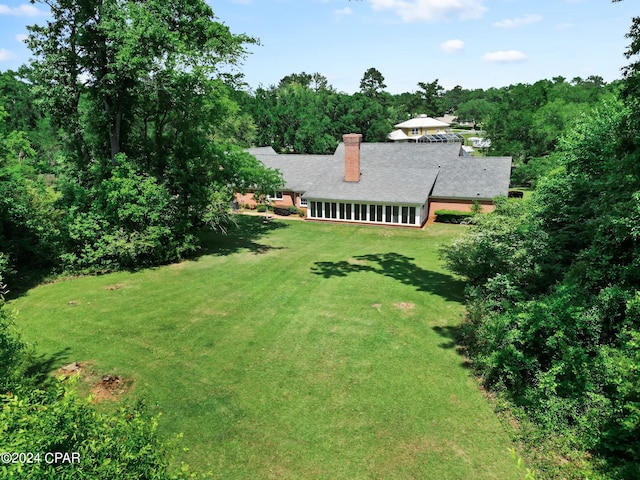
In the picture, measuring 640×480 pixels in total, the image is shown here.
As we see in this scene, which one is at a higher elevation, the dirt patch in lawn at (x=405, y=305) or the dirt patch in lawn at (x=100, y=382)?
the dirt patch in lawn at (x=405, y=305)

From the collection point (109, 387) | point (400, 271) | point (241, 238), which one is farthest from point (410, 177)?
point (109, 387)

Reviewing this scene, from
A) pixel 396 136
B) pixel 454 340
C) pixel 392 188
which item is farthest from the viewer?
pixel 396 136

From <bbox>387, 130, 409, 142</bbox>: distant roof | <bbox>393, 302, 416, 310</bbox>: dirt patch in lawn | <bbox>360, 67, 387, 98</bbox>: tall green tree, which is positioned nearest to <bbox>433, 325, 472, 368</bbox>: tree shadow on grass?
<bbox>393, 302, 416, 310</bbox>: dirt patch in lawn

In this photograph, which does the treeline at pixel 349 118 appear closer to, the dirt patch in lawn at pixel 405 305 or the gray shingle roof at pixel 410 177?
the gray shingle roof at pixel 410 177

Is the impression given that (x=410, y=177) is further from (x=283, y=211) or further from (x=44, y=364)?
(x=44, y=364)

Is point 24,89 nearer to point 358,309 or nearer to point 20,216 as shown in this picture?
point 20,216

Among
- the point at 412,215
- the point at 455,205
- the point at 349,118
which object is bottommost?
the point at 412,215

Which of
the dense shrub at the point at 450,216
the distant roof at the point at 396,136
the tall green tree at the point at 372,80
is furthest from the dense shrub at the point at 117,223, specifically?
the tall green tree at the point at 372,80
